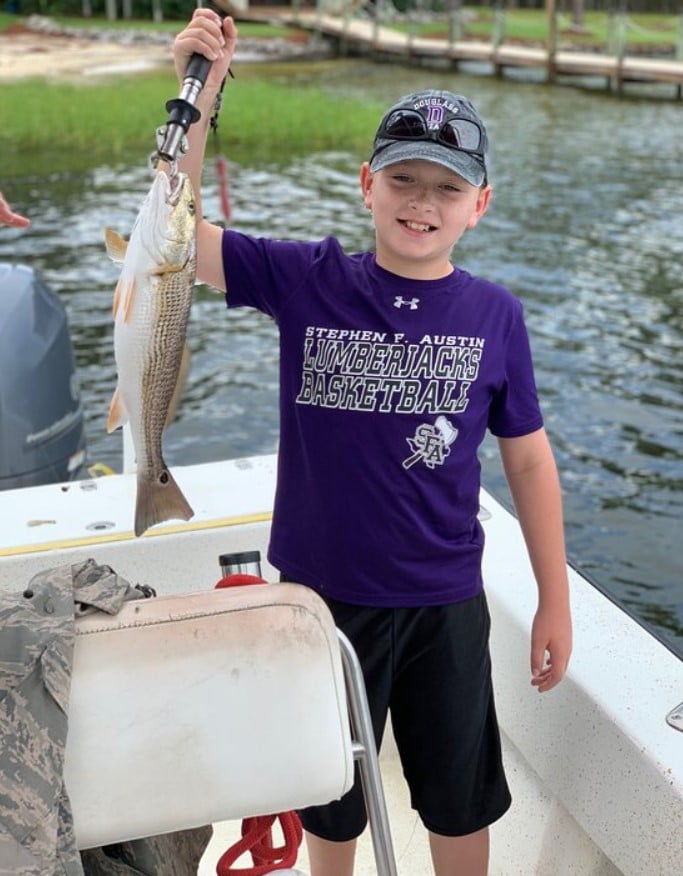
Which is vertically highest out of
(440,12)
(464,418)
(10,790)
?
(464,418)

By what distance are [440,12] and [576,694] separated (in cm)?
5274

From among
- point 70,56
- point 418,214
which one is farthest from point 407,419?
point 70,56

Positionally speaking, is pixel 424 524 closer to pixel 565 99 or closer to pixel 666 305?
pixel 666 305

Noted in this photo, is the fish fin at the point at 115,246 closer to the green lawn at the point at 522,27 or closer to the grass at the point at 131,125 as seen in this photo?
the grass at the point at 131,125

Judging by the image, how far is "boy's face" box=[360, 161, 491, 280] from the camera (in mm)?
2047

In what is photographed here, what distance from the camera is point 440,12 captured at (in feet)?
167

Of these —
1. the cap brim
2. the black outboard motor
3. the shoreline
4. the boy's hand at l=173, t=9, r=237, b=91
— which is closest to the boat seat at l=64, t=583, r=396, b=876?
the cap brim

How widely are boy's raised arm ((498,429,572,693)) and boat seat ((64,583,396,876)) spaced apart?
1.99 ft

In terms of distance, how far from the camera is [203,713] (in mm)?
1709

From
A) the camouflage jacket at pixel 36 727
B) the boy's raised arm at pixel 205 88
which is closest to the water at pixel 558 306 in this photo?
the boy's raised arm at pixel 205 88

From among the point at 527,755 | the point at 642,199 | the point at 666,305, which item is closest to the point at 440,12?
the point at 642,199

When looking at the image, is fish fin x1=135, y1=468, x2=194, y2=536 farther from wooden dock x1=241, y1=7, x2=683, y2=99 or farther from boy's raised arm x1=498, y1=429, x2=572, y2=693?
wooden dock x1=241, y1=7, x2=683, y2=99

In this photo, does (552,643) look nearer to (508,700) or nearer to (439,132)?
(508,700)

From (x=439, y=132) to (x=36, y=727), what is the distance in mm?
1230
